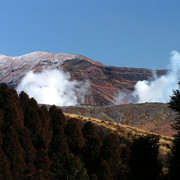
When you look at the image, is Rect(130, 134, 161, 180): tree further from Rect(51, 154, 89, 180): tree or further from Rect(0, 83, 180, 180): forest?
Rect(51, 154, 89, 180): tree

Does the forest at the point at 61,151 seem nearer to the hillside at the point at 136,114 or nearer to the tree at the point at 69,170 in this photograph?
the tree at the point at 69,170

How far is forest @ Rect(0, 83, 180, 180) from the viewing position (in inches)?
947

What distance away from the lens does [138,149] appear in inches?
1190

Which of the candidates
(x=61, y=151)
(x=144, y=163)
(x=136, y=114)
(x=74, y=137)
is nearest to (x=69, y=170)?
(x=144, y=163)

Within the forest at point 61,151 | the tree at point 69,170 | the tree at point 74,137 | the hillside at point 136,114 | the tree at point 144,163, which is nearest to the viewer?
the tree at point 69,170

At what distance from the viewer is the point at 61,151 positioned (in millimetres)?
33281

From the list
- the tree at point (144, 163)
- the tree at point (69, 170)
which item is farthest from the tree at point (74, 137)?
the tree at point (69, 170)

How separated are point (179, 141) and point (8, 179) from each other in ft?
43.4

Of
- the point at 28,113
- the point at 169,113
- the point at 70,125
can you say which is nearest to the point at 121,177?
the point at 70,125

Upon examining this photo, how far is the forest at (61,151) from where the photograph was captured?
2406 centimetres

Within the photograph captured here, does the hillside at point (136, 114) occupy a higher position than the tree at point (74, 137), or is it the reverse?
the hillside at point (136, 114)

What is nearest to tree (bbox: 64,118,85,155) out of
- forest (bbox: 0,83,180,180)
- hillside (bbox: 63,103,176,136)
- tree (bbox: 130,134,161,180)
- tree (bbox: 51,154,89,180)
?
forest (bbox: 0,83,180,180)

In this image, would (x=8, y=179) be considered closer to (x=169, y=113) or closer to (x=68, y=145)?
(x=68, y=145)

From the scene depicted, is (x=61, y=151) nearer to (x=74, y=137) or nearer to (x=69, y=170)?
(x=74, y=137)
